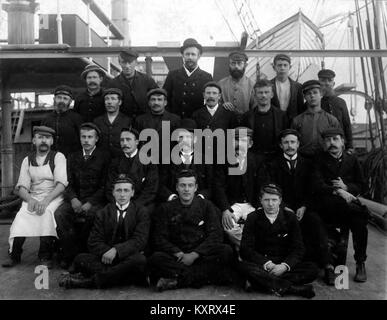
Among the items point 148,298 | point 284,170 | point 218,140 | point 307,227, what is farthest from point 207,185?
point 148,298

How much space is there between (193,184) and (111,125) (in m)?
1.42

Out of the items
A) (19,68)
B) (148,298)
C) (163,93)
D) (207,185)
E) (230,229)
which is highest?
(19,68)

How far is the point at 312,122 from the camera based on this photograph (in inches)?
190

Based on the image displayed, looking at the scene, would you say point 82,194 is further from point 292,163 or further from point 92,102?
point 292,163

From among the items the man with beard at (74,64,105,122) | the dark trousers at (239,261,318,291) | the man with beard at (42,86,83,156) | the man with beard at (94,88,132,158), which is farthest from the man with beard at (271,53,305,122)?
the man with beard at (42,86,83,156)

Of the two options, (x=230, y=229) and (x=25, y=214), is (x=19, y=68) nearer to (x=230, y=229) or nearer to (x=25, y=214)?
(x=25, y=214)

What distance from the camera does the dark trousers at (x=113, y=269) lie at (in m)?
3.72

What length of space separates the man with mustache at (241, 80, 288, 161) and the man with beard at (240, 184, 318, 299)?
3.14 feet

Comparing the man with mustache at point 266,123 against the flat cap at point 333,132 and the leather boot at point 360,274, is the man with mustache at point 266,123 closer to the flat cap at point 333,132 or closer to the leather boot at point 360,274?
the flat cap at point 333,132

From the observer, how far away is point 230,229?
13.9 feet

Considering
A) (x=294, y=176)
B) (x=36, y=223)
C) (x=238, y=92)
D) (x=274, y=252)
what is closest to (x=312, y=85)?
(x=238, y=92)

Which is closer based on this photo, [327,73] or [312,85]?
[312,85]

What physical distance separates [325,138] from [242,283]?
5.79 ft

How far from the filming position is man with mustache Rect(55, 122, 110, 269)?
437cm
